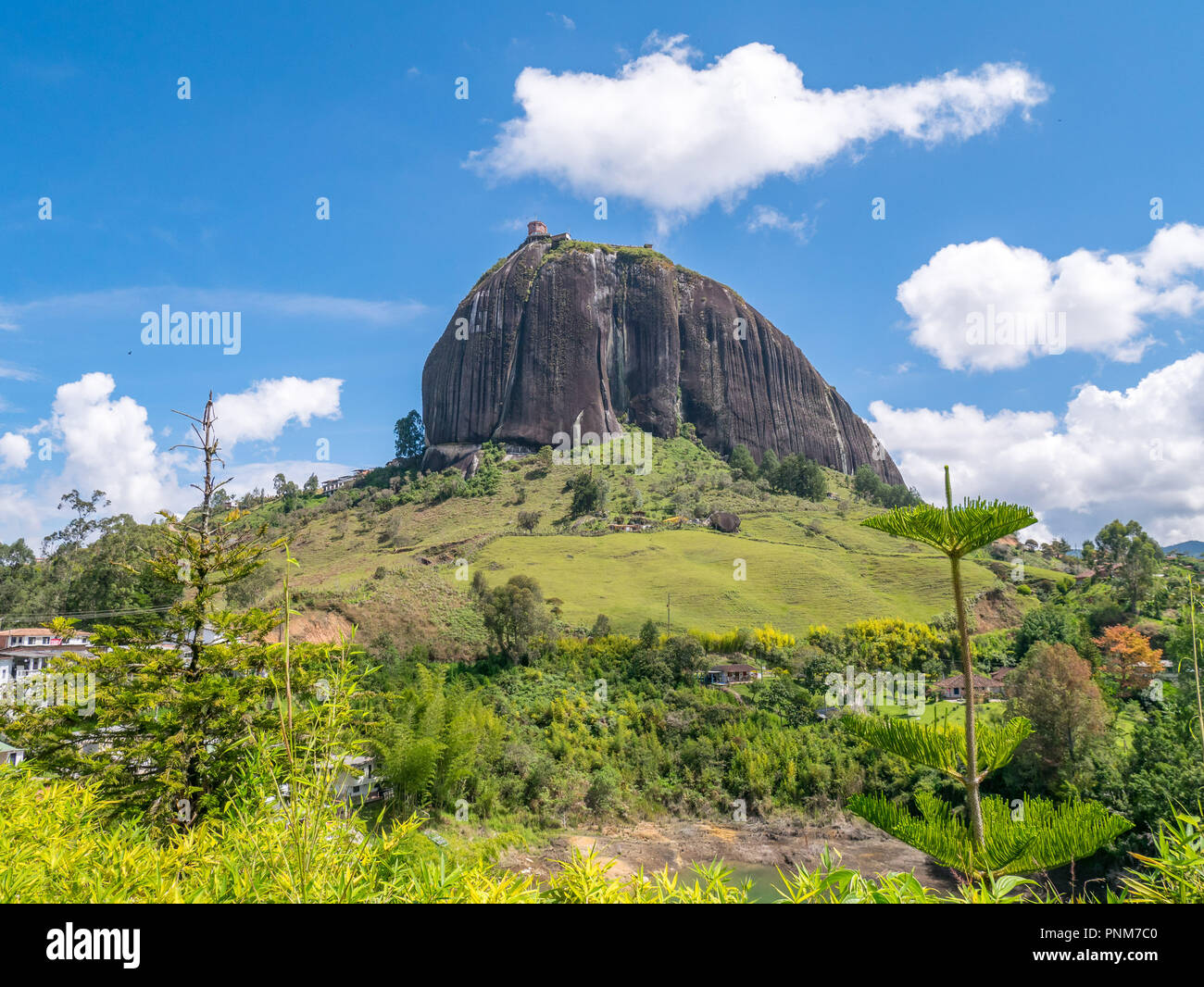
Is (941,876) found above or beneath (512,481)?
beneath

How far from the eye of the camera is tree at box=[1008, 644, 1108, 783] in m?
16.8

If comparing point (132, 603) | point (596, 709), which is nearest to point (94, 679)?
point (596, 709)

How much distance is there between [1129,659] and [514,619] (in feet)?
68.3

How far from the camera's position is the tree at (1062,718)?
16781 mm

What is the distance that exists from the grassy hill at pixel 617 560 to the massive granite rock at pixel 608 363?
Answer: 12.1 m

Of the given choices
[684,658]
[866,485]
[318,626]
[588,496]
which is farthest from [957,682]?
[866,485]

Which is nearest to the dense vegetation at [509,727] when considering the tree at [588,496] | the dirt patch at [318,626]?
the dirt patch at [318,626]

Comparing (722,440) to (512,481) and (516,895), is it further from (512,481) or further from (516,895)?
(516,895)

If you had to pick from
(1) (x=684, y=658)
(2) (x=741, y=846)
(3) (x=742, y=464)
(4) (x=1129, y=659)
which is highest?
(3) (x=742, y=464)

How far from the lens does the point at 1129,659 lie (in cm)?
2298

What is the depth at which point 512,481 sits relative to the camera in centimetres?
5912

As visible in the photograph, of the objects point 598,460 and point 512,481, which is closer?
point 512,481

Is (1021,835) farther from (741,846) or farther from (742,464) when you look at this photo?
(742,464)
